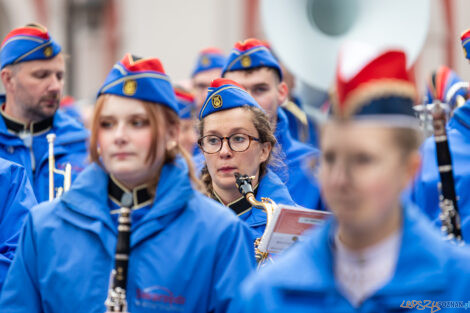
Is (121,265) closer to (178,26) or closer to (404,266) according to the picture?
(404,266)

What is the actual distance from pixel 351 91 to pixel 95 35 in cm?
1755

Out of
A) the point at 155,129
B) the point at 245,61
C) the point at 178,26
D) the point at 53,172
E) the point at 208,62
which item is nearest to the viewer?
the point at 155,129

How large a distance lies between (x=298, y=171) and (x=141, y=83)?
2.69 m

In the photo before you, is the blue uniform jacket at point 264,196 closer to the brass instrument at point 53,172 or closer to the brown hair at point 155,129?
the brown hair at point 155,129

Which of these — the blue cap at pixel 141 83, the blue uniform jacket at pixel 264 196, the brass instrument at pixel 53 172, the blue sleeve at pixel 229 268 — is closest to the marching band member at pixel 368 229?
the blue sleeve at pixel 229 268

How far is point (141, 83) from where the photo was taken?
10.9 ft

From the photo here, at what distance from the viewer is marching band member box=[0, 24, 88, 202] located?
225 inches

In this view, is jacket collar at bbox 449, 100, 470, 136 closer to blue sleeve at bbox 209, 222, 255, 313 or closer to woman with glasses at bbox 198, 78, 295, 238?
woman with glasses at bbox 198, 78, 295, 238

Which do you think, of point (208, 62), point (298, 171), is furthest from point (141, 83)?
point (208, 62)

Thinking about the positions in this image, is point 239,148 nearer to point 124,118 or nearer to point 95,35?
point 124,118

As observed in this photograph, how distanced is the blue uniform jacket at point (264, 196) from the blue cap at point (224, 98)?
40 centimetres

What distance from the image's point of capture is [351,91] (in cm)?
261

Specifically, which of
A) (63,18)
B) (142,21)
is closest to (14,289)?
(142,21)

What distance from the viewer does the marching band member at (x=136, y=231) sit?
3.23 meters
